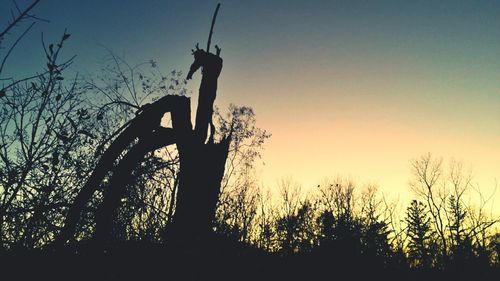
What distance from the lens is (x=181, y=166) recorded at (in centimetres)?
264

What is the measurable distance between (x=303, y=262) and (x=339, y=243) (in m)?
1.77

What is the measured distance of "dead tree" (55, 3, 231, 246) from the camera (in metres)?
2.43

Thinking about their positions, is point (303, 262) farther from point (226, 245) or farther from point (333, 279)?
point (226, 245)

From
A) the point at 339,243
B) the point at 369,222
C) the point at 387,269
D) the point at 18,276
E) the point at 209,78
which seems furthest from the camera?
the point at 369,222

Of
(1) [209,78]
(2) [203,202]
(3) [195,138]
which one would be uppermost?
(1) [209,78]

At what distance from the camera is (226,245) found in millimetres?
14141

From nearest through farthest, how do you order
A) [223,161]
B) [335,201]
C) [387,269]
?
[223,161], [387,269], [335,201]

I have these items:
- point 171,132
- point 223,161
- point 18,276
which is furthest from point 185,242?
point 18,276

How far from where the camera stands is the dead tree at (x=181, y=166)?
95.7 inches

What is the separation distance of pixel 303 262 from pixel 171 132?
11.3 meters

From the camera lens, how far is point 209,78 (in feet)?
10.0

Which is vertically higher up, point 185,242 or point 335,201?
point 335,201

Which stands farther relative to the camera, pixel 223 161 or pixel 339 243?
pixel 339 243

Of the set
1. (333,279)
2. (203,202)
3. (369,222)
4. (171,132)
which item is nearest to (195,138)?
(171,132)
